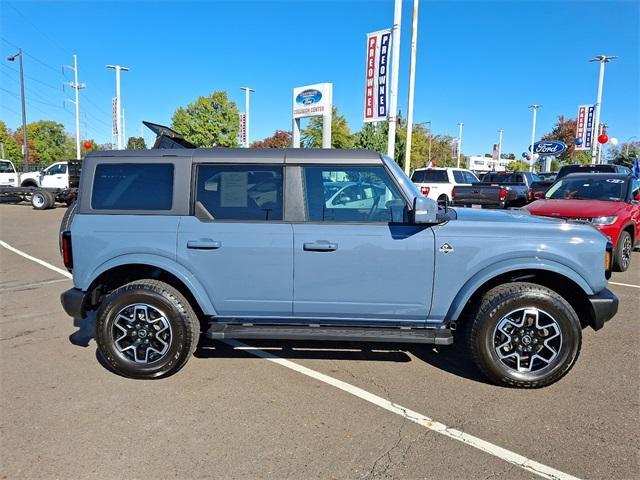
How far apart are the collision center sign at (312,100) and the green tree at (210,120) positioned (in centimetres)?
3393

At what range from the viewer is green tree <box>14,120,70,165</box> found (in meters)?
87.3

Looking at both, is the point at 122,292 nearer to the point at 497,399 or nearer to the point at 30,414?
the point at 30,414

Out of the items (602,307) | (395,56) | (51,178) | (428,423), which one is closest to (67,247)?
(428,423)

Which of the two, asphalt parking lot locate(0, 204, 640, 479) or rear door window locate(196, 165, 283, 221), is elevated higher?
rear door window locate(196, 165, 283, 221)

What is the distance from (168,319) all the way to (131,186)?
1177 mm

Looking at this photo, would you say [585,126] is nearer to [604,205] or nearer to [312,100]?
[312,100]

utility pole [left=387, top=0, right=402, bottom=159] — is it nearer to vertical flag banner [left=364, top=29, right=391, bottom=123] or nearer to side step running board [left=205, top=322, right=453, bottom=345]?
vertical flag banner [left=364, top=29, right=391, bottom=123]

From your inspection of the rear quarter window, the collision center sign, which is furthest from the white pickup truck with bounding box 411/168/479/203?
the rear quarter window

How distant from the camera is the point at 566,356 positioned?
141 inches

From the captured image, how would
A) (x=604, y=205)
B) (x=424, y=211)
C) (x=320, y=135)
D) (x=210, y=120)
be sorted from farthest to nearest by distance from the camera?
(x=210, y=120) < (x=320, y=135) < (x=604, y=205) < (x=424, y=211)

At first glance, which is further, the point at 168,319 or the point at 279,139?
the point at 279,139

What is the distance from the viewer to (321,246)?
3.58 metres

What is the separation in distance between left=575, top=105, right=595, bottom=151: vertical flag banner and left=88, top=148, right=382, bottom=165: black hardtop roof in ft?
119

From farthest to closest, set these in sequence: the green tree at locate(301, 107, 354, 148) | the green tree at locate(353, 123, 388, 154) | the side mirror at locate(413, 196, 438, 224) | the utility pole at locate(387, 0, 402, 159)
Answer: the green tree at locate(301, 107, 354, 148) < the green tree at locate(353, 123, 388, 154) < the utility pole at locate(387, 0, 402, 159) < the side mirror at locate(413, 196, 438, 224)
